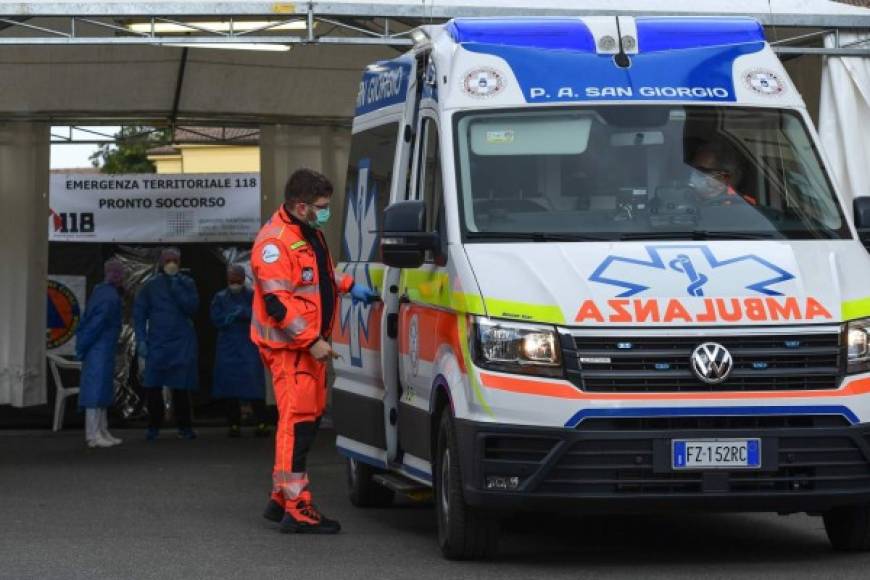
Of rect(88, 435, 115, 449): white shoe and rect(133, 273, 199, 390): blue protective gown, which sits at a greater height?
rect(133, 273, 199, 390): blue protective gown

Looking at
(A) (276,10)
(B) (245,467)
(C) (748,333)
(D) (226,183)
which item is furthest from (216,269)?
(C) (748,333)

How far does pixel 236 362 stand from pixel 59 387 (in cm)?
226

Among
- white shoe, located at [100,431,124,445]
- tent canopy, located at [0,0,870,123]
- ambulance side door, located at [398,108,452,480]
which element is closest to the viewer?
ambulance side door, located at [398,108,452,480]

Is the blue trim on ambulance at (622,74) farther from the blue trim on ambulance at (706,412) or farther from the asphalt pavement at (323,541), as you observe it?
the asphalt pavement at (323,541)

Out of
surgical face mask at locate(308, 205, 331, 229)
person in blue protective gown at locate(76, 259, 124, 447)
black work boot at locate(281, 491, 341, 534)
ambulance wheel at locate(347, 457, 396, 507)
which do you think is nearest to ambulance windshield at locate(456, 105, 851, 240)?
surgical face mask at locate(308, 205, 331, 229)

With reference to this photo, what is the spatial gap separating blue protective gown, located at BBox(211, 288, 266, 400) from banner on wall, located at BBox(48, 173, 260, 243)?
179cm

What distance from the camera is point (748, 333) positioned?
8547 millimetres

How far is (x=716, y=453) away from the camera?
8.52 metres

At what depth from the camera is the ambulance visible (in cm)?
851

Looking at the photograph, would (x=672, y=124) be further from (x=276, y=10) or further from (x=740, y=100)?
(x=276, y=10)

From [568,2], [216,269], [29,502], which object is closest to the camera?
[29,502]

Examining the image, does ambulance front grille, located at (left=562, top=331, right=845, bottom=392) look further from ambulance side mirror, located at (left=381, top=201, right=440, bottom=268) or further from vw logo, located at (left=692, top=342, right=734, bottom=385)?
ambulance side mirror, located at (left=381, top=201, right=440, bottom=268)

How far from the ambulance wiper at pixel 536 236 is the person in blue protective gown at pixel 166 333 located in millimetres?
10308

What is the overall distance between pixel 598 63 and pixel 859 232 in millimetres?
1486
